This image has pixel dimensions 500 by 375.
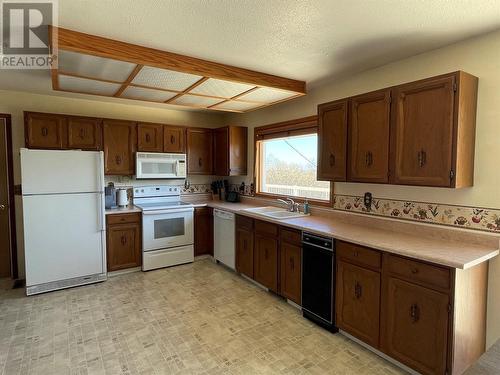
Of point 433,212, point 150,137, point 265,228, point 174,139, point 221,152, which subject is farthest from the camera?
point 221,152

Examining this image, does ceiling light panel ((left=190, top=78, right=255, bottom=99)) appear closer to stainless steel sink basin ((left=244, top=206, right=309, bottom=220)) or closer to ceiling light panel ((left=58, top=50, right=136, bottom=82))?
ceiling light panel ((left=58, top=50, right=136, bottom=82))

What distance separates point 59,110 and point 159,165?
150cm

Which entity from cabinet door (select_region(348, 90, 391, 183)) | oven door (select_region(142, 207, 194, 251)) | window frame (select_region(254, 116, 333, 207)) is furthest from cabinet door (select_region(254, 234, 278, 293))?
oven door (select_region(142, 207, 194, 251))

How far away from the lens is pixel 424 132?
2.15 m

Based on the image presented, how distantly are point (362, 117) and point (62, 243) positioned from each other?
3574mm

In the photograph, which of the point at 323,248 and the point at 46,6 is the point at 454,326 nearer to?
the point at 323,248

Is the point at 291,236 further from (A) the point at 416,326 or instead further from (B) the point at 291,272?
(A) the point at 416,326

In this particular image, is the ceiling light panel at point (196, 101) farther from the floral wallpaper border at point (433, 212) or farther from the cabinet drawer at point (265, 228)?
the floral wallpaper border at point (433, 212)

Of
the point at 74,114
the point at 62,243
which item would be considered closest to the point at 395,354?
the point at 62,243

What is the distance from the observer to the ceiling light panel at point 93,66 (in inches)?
87.1

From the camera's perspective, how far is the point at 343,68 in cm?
286

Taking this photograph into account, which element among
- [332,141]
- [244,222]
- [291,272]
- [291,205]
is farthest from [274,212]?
[332,141]

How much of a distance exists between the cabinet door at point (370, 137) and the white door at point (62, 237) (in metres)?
3.02

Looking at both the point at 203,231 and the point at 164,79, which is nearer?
the point at 164,79
